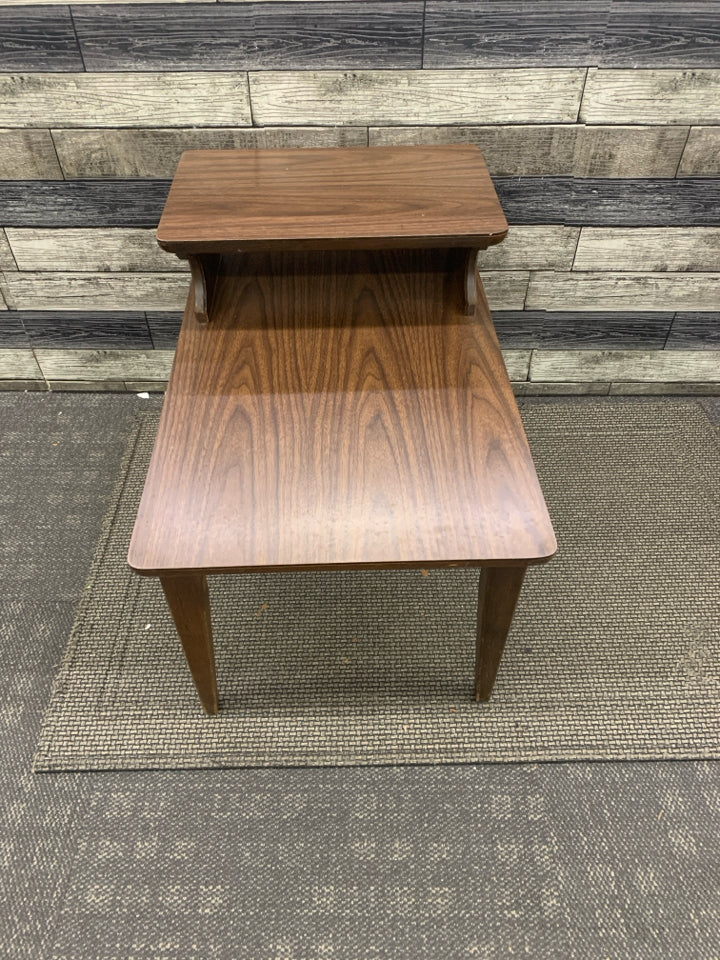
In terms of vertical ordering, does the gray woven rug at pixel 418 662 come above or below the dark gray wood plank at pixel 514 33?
below

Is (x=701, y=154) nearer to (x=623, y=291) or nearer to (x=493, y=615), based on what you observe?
(x=623, y=291)

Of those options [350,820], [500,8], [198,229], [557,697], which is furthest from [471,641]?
[500,8]

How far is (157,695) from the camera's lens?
4.39 ft

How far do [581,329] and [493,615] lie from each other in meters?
0.99

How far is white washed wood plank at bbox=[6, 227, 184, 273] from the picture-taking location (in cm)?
167

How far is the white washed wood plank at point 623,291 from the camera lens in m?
1.74

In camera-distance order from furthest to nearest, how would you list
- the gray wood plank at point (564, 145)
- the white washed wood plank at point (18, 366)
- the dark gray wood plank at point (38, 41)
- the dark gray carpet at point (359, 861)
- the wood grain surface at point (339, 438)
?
the white washed wood plank at point (18, 366) < the gray wood plank at point (564, 145) < the dark gray wood plank at point (38, 41) < the dark gray carpet at point (359, 861) < the wood grain surface at point (339, 438)

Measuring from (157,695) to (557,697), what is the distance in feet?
2.48

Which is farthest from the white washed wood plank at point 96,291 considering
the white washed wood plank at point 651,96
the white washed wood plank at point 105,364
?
the white washed wood plank at point 651,96

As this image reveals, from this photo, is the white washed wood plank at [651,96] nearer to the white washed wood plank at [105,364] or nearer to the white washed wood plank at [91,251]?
the white washed wood plank at [91,251]

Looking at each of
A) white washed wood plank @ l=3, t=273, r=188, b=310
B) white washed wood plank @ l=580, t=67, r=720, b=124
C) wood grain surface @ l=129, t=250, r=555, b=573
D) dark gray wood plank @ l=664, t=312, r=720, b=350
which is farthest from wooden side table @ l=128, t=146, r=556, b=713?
dark gray wood plank @ l=664, t=312, r=720, b=350

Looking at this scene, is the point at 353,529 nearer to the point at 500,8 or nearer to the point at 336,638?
the point at 336,638

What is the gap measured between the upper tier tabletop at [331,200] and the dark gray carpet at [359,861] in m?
0.90

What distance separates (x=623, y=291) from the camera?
1.76 metres
